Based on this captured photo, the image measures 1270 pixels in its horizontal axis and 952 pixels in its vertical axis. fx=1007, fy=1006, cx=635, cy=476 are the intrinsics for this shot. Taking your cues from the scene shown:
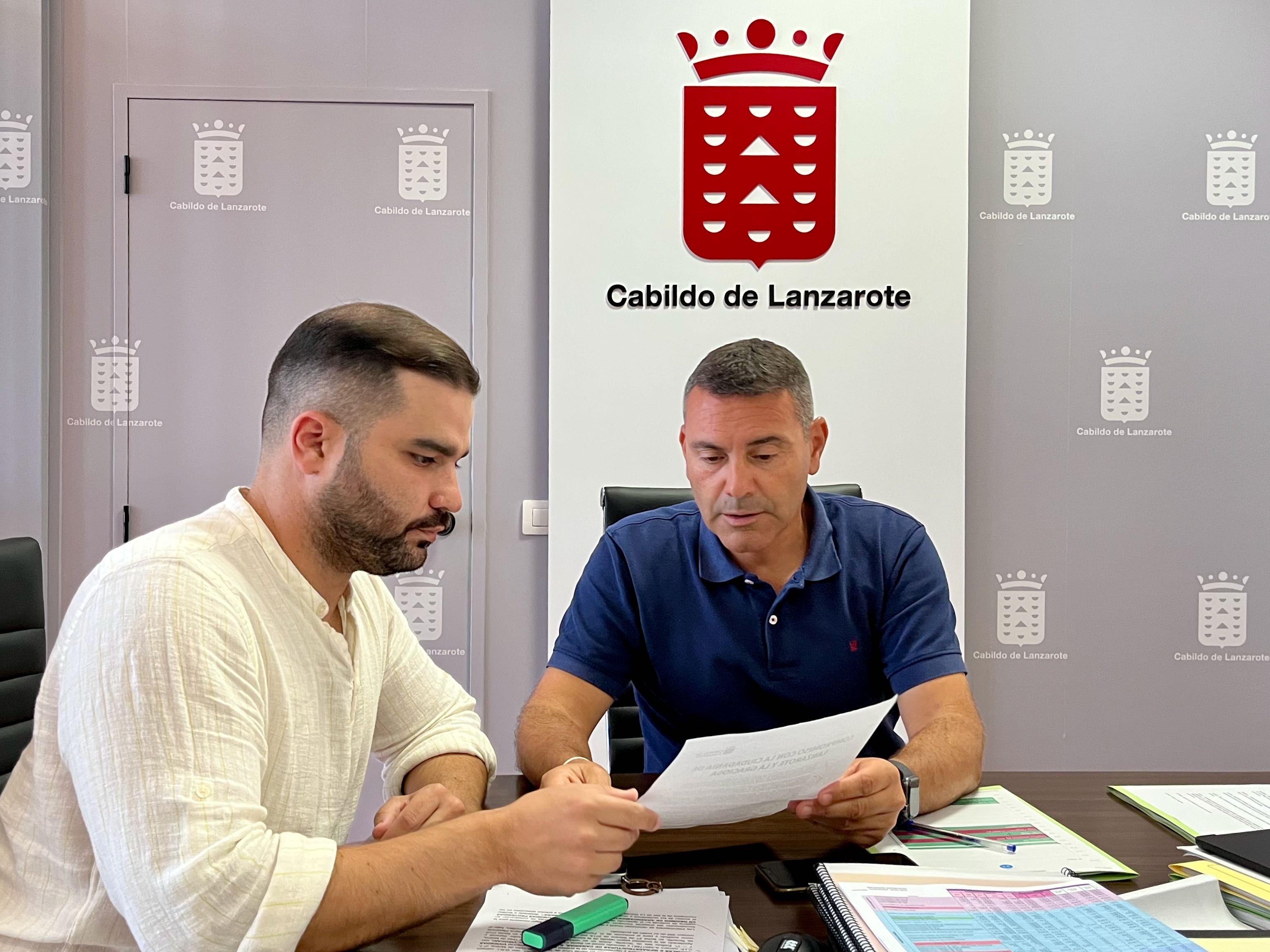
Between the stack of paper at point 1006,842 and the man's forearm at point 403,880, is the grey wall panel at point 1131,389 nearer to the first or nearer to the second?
the stack of paper at point 1006,842

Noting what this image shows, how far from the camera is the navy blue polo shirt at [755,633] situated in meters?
1.83

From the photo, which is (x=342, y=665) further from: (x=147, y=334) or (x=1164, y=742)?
(x=1164, y=742)

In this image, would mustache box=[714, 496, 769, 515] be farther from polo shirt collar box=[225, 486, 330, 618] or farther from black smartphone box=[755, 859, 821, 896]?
polo shirt collar box=[225, 486, 330, 618]

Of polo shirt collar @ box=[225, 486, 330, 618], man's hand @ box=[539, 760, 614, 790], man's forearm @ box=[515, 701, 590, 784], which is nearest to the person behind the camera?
polo shirt collar @ box=[225, 486, 330, 618]

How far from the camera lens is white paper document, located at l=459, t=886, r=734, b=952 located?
1019 millimetres

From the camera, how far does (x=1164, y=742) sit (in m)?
3.38

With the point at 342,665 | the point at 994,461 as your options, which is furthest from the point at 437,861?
the point at 994,461

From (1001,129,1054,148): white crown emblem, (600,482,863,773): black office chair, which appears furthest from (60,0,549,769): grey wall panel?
(1001,129,1054,148): white crown emblem

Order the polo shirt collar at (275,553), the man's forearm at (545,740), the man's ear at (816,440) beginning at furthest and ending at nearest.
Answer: the man's ear at (816,440)
the man's forearm at (545,740)
the polo shirt collar at (275,553)

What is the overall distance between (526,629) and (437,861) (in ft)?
7.44
